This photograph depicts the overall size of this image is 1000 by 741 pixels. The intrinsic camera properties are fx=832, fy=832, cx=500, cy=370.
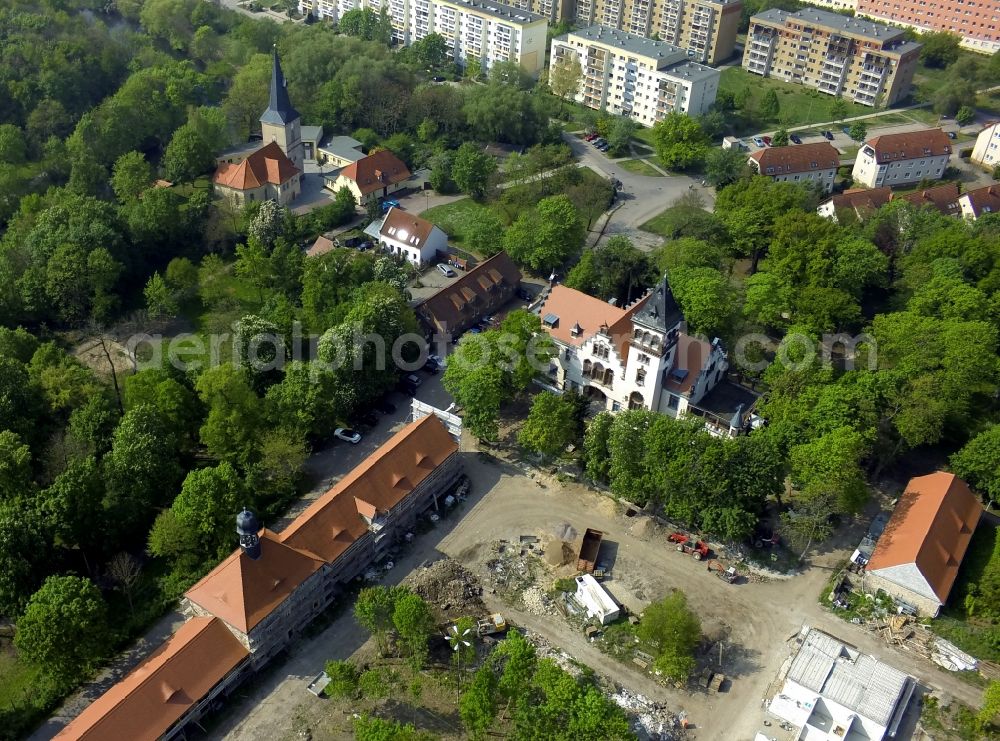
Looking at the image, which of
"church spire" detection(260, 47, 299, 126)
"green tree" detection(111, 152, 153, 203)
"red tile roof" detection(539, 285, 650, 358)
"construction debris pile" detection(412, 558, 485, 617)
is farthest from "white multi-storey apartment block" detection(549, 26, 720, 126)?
"construction debris pile" detection(412, 558, 485, 617)

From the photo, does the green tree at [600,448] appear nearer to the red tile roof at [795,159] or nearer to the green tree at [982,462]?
the green tree at [982,462]

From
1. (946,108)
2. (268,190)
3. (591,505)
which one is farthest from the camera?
(946,108)

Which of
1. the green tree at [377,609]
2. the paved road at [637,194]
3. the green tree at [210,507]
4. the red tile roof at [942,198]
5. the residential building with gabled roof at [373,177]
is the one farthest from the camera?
the residential building with gabled roof at [373,177]

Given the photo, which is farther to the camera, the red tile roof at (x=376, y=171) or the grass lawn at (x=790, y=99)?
the grass lawn at (x=790, y=99)

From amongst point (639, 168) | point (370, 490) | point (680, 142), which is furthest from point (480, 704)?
point (680, 142)

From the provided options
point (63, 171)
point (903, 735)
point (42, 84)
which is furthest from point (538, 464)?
point (42, 84)

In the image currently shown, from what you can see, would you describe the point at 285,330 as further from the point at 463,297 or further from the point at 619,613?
the point at 619,613

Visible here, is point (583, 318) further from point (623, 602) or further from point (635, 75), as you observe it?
point (635, 75)

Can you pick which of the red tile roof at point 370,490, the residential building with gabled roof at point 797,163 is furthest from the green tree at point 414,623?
the residential building with gabled roof at point 797,163
